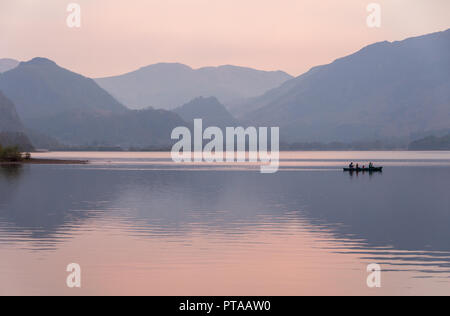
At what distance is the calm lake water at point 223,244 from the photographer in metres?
27.2

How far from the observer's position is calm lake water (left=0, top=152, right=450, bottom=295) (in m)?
27.2

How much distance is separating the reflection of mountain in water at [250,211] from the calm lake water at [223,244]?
0.08m

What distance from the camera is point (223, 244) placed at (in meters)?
36.9

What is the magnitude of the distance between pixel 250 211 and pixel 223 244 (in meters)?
18.1

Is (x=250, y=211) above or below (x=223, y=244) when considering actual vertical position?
above

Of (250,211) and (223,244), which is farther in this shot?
(250,211)

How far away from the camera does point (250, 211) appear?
54.9 meters

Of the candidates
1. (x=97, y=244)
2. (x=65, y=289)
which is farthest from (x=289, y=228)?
(x=65, y=289)

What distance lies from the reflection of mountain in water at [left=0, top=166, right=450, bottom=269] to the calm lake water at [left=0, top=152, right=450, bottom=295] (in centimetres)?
8

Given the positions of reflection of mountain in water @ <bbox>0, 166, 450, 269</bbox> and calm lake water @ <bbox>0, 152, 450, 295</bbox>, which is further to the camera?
reflection of mountain in water @ <bbox>0, 166, 450, 269</bbox>
